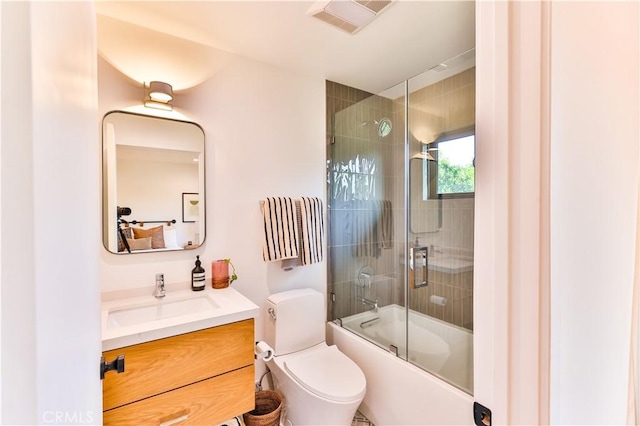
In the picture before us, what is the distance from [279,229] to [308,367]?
880 millimetres

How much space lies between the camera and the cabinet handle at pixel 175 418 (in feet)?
3.79

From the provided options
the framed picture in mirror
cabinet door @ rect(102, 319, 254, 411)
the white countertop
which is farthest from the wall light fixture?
cabinet door @ rect(102, 319, 254, 411)

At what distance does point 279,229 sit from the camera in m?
1.87

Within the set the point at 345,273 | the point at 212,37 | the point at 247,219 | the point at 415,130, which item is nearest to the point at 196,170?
the point at 247,219

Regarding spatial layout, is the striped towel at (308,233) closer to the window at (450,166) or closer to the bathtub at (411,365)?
the bathtub at (411,365)

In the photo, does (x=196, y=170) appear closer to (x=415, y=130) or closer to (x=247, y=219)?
(x=247, y=219)

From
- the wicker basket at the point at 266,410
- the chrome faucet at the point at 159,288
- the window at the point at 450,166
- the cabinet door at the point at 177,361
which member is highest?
the window at the point at 450,166

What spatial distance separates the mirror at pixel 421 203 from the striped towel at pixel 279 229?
884 millimetres
